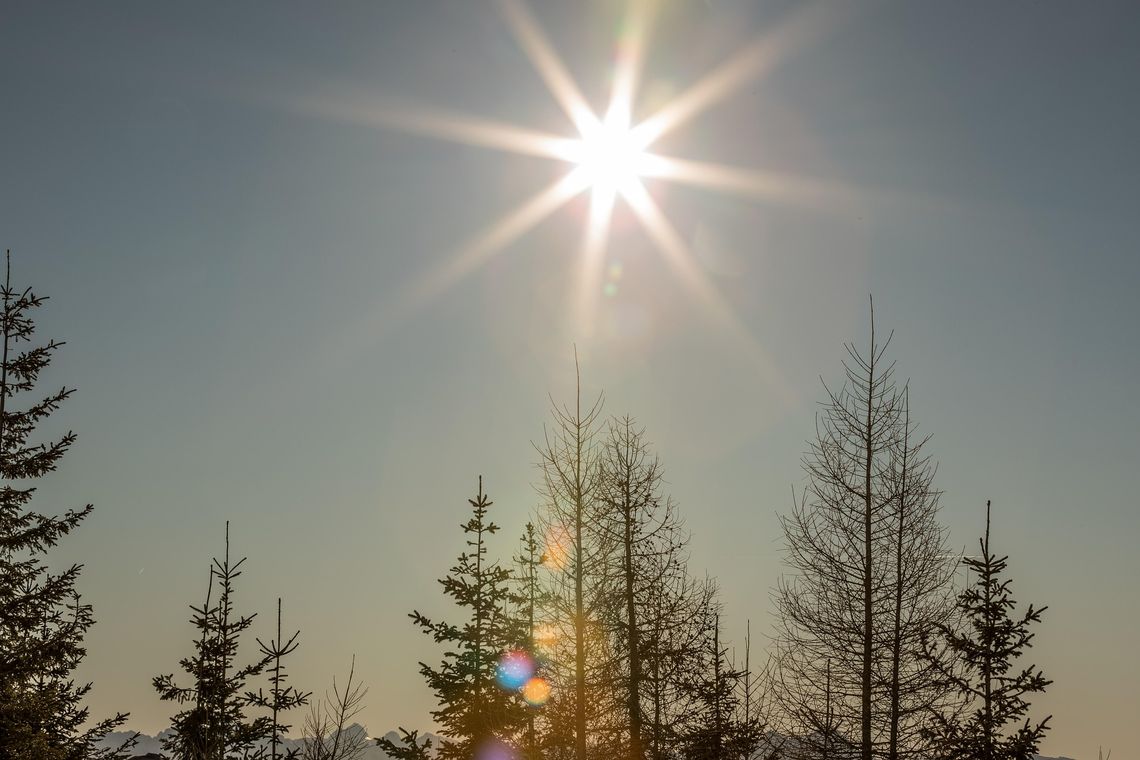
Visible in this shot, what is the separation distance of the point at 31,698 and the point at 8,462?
4.71m

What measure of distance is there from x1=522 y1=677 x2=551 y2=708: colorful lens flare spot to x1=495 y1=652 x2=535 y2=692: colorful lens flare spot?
255 cm

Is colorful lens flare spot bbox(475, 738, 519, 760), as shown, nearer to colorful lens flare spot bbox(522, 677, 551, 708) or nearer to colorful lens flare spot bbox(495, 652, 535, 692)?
colorful lens flare spot bbox(522, 677, 551, 708)

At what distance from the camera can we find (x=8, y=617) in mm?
18688

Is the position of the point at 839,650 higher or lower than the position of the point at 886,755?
higher

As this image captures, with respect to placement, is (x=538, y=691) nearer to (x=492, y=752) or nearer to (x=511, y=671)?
(x=492, y=752)

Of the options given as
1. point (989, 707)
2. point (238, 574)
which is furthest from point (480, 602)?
point (989, 707)

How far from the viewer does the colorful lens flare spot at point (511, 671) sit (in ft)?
90.5

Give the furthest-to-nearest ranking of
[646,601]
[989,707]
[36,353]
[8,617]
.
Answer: [646,601] → [36,353] → [8,617] → [989,707]

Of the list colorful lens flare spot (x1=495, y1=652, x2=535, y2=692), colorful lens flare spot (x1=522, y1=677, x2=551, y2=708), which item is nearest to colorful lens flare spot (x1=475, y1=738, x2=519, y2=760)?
colorful lens flare spot (x1=522, y1=677, x2=551, y2=708)

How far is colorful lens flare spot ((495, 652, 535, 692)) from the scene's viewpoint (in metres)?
27.6

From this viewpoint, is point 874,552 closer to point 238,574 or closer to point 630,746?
point 630,746

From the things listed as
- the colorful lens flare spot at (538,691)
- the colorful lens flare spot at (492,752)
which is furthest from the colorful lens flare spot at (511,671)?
the colorful lens flare spot at (538,691)

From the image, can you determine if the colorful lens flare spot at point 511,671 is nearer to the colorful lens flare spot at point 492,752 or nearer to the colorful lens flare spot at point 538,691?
the colorful lens flare spot at point 492,752

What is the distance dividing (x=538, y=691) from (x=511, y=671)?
613 centimetres
